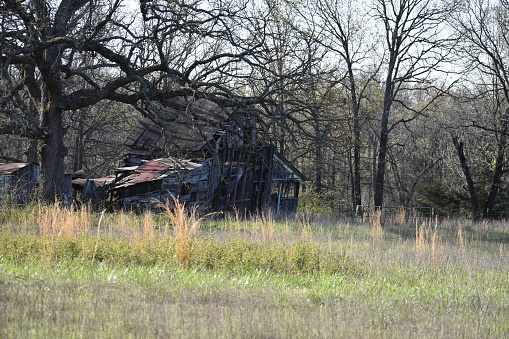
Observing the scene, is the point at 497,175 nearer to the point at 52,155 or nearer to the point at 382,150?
the point at 382,150

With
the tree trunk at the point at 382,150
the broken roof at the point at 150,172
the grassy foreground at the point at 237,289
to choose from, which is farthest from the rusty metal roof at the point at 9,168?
the tree trunk at the point at 382,150

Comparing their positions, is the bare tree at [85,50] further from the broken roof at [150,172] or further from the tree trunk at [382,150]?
the tree trunk at [382,150]

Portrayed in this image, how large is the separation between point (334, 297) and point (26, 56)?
13595 millimetres

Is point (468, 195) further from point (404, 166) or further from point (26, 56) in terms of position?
point (26, 56)

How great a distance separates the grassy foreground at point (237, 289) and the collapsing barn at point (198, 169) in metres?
9.62

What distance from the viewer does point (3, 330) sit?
5.07 metres

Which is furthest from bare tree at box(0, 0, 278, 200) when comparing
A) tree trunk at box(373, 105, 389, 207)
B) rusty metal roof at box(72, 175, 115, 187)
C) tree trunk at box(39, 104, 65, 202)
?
tree trunk at box(373, 105, 389, 207)

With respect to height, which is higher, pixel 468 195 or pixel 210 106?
pixel 210 106

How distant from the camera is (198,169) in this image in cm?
2245

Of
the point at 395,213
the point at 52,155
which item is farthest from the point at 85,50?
the point at 395,213

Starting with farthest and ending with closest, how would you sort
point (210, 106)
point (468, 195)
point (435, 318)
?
point (468, 195) < point (210, 106) < point (435, 318)

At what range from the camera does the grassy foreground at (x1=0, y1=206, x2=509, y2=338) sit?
559cm

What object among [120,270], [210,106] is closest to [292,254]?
[120,270]

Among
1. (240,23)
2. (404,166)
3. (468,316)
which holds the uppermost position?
(240,23)
